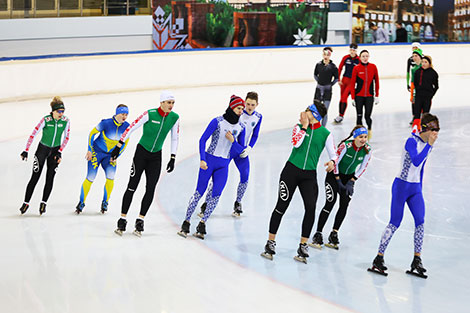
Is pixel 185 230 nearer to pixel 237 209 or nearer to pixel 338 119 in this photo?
pixel 237 209

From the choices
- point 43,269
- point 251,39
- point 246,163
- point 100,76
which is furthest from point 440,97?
point 43,269

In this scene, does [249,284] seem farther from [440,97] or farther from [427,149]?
[440,97]

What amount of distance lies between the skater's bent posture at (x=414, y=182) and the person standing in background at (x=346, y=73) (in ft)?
25.3

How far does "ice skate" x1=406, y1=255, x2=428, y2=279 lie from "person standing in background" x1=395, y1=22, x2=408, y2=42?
18.5 metres

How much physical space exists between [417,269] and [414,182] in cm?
76

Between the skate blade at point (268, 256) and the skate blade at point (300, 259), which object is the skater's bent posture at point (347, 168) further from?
the skate blade at point (268, 256)

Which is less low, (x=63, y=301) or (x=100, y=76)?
(x=100, y=76)

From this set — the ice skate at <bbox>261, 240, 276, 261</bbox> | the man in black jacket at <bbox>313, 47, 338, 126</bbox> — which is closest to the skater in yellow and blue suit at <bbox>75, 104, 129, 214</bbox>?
the ice skate at <bbox>261, 240, 276, 261</bbox>

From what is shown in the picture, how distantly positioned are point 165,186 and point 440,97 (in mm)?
10970

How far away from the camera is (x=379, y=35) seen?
23.9 m

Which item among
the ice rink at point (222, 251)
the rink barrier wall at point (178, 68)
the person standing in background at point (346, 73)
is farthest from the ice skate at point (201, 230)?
the rink barrier wall at point (178, 68)

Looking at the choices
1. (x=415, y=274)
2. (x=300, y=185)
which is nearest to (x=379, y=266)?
(x=415, y=274)

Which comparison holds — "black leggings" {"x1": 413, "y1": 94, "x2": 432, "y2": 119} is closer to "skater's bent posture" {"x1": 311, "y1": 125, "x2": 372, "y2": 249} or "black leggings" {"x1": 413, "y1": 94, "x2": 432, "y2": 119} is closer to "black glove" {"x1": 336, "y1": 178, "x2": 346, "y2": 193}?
"skater's bent posture" {"x1": 311, "y1": 125, "x2": 372, "y2": 249}

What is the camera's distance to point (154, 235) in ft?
25.5
